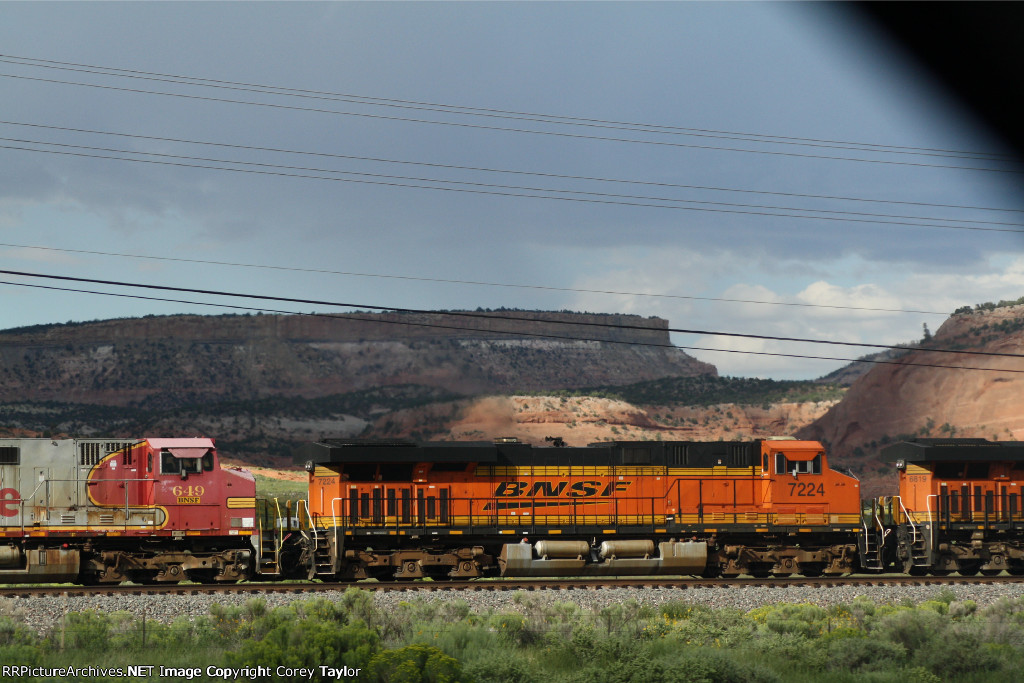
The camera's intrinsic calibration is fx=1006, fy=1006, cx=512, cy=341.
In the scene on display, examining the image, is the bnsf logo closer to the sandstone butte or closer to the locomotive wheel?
the locomotive wheel

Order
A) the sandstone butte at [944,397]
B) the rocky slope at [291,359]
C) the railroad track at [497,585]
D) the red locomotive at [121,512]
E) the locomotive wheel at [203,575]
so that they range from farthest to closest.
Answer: the rocky slope at [291,359] < the sandstone butte at [944,397] < the locomotive wheel at [203,575] < the red locomotive at [121,512] < the railroad track at [497,585]

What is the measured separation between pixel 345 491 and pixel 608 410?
73.7 meters

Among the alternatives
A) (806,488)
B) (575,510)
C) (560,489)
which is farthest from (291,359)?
(806,488)

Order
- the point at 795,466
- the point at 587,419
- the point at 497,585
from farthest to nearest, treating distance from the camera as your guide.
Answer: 1. the point at 587,419
2. the point at 795,466
3. the point at 497,585

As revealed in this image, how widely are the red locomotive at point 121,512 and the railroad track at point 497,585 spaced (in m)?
0.52

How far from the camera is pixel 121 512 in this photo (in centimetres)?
2273

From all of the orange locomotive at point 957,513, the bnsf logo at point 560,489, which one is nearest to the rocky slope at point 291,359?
the orange locomotive at point 957,513

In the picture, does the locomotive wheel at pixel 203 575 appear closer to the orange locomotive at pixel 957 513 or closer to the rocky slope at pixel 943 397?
the orange locomotive at pixel 957 513

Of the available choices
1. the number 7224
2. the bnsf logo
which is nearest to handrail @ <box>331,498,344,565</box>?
the bnsf logo

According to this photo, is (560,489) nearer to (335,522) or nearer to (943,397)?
(335,522)

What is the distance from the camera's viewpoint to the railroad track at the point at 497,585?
21356mm

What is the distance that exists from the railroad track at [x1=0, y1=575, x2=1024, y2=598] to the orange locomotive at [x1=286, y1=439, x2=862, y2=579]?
0.83 metres

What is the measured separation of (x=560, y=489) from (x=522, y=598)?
21.5 feet

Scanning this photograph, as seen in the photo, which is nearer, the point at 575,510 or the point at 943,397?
the point at 575,510
